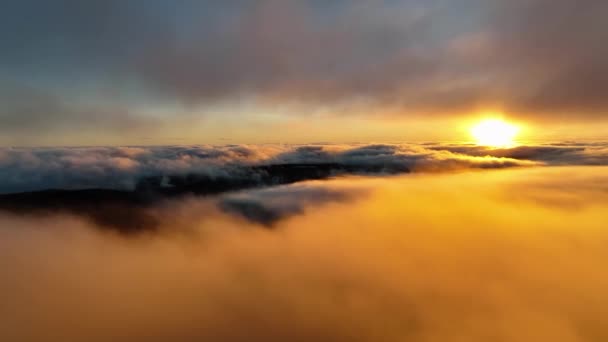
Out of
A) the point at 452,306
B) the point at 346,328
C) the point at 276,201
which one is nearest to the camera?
the point at 452,306

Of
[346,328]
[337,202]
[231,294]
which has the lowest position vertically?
[346,328]

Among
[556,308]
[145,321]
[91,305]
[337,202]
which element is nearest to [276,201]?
[337,202]

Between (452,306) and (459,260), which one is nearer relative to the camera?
(452,306)

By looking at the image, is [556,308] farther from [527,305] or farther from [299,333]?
[299,333]

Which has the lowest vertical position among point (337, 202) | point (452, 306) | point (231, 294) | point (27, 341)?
point (27, 341)

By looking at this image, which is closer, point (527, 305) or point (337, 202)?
point (527, 305)

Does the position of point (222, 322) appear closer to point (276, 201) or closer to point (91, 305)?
point (91, 305)

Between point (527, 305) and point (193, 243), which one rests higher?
point (527, 305)

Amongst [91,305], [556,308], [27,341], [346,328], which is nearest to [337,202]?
[346,328]

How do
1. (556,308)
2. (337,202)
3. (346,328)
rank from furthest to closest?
(337,202) → (346,328) → (556,308)
